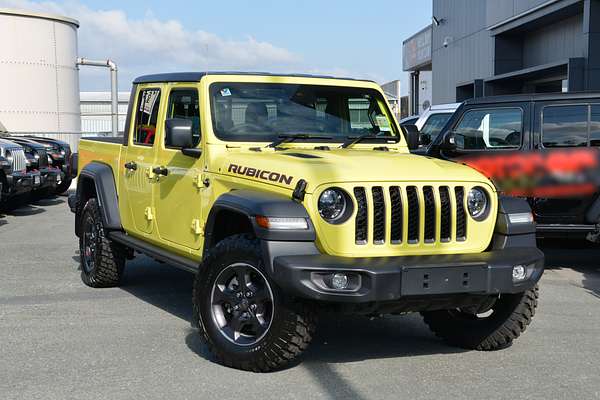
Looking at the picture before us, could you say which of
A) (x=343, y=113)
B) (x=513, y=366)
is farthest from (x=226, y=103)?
(x=513, y=366)

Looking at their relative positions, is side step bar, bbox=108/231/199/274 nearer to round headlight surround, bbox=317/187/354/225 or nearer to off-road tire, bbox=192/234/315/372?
off-road tire, bbox=192/234/315/372

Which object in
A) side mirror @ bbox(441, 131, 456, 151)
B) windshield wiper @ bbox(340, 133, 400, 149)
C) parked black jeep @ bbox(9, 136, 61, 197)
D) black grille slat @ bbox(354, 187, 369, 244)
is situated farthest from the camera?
parked black jeep @ bbox(9, 136, 61, 197)

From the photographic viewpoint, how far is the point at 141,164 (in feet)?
22.6

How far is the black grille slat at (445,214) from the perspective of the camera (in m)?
5.13

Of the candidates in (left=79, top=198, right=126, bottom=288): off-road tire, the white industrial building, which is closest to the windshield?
(left=79, top=198, right=126, bottom=288): off-road tire

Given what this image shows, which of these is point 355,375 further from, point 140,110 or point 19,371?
point 140,110

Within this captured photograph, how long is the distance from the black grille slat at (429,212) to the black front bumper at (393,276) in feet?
0.59

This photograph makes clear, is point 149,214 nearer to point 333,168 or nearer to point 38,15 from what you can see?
point 333,168

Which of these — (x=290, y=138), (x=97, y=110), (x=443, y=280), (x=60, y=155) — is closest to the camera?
(x=443, y=280)

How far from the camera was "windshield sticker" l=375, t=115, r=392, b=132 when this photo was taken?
6.70 meters

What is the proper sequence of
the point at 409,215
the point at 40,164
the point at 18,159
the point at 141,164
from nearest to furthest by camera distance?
the point at 409,215, the point at 141,164, the point at 18,159, the point at 40,164

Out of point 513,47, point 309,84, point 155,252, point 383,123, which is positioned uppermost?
point 513,47

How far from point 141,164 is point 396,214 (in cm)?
269

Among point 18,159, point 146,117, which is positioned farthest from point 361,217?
point 18,159
